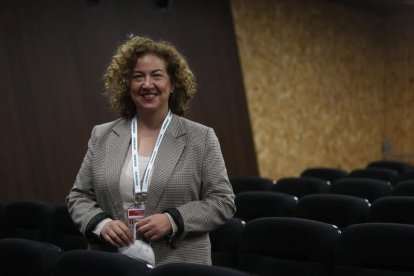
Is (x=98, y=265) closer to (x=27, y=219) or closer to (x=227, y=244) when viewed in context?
(x=227, y=244)

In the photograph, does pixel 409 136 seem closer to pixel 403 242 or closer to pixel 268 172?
pixel 268 172

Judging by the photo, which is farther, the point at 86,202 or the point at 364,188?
the point at 364,188

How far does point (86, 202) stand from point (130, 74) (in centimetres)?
58

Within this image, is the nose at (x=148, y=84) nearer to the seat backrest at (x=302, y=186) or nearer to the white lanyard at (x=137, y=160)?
the white lanyard at (x=137, y=160)

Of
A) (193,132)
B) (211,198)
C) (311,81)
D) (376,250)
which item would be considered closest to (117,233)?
(211,198)

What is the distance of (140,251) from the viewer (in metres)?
3.07

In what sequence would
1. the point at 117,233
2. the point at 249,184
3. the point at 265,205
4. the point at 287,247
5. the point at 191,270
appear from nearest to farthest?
the point at 191,270 → the point at 117,233 → the point at 287,247 → the point at 265,205 → the point at 249,184

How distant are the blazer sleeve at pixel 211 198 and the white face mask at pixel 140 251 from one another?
154 millimetres

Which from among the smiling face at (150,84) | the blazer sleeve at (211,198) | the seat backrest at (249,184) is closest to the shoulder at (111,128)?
the smiling face at (150,84)

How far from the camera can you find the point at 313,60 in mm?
11547

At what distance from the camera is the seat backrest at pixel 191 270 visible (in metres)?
2.62

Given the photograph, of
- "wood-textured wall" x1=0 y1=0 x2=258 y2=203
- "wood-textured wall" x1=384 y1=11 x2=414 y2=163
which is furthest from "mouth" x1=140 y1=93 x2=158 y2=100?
"wood-textured wall" x1=384 y1=11 x2=414 y2=163

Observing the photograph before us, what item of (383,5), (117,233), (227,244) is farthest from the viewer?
(383,5)

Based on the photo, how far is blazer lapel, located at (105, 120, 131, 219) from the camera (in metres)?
3.12
